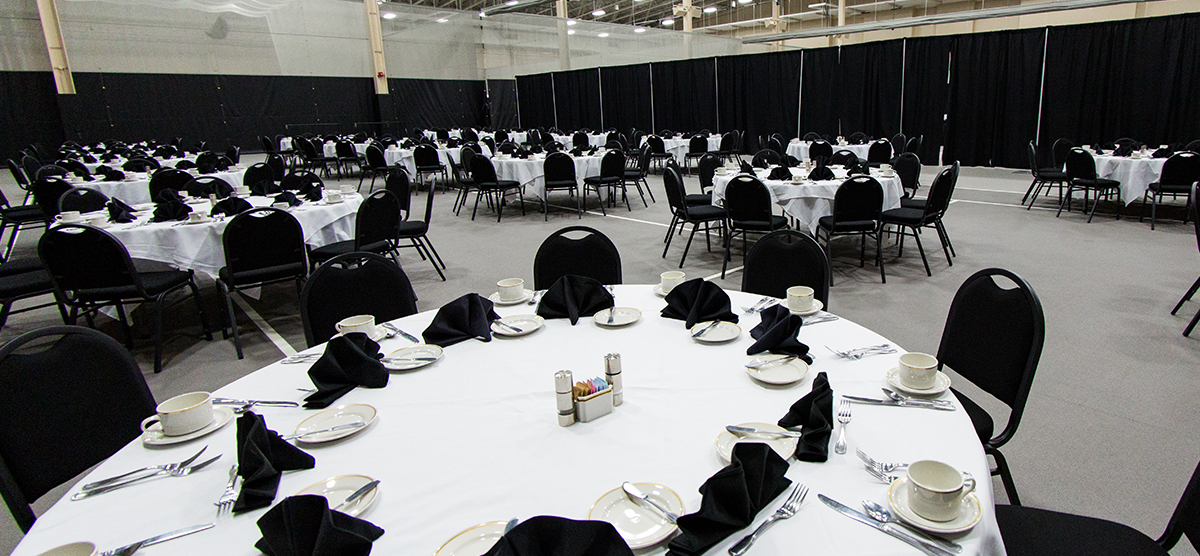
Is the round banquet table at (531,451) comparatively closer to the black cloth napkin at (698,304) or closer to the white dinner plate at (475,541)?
the white dinner plate at (475,541)

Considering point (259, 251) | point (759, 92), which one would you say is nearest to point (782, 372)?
point (259, 251)

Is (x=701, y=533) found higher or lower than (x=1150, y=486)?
higher

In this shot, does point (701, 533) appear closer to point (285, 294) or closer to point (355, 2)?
point (285, 294)

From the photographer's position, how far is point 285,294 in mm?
5402

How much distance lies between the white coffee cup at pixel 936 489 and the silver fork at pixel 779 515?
0.64ft

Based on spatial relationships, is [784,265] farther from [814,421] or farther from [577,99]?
[577,99]

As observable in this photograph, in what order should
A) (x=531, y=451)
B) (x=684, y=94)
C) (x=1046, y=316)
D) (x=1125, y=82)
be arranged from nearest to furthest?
(x=531, y=451), (x=1046, y=316), (x=1125, y=82), (x=684, y=94)

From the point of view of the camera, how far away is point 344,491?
4.13 ft

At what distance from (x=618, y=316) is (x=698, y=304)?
0.29m

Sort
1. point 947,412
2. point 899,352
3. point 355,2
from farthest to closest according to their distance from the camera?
point 355,2 → point 899,352 → point 947,412

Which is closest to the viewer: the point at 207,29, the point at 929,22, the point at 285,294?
the point at 285,294

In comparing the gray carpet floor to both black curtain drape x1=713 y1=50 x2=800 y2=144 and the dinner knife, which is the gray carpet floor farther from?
black curtain drape x1=713 y1=50 x2=800 y2=144

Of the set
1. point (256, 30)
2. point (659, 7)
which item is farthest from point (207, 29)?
point (659, 7)

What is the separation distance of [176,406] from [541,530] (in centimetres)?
116
